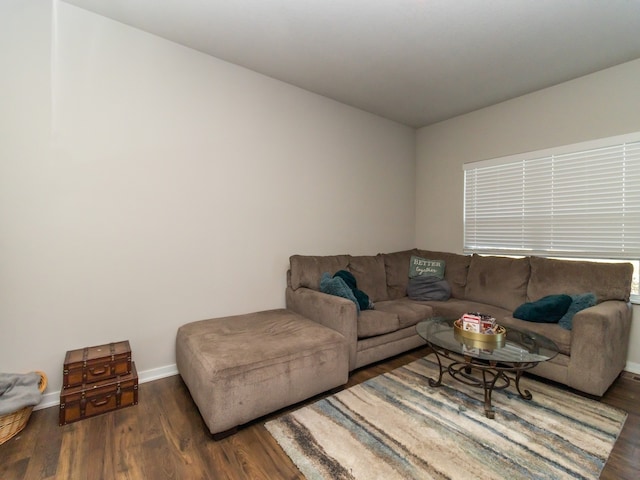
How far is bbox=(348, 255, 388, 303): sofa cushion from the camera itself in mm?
3283

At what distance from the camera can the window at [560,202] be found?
106 inches

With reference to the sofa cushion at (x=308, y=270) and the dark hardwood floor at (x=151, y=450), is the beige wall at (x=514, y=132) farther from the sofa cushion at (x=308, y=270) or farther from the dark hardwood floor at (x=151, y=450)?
the dark hardwood floor at (x=151, y=450)

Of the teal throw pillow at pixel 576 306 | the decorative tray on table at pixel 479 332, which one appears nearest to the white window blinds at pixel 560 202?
the teal throw pillow at pixel 576 306

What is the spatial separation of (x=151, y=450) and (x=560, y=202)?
158 inches

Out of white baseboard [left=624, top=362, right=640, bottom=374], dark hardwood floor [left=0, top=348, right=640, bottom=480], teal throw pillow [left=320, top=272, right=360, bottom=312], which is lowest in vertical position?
dark hardwood floor [left=0, top=348, right=640, bottom=480]

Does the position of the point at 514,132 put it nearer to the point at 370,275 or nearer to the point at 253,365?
the point at 370,275

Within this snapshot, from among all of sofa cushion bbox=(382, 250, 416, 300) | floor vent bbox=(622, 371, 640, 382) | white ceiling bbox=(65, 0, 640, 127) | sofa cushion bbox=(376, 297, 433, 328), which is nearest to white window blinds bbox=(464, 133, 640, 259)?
white ceiling bbox=(65, 0, 640, 127)

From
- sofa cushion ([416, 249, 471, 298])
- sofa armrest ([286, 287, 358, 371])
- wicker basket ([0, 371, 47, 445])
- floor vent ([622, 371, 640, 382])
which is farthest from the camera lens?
sofa cushion ([416, 249, 471, 298])

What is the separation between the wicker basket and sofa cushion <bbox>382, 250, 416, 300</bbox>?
3.10 meters

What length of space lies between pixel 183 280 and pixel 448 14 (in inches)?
111

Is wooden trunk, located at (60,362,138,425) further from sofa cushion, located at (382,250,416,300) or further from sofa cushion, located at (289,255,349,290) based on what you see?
sofa cushion, located at (382,250,416,300)

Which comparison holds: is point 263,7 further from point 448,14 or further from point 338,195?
point 338,195

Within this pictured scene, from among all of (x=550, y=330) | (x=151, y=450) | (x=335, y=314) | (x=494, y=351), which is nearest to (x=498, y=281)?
(x=550, y=330)

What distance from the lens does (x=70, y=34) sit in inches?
79.9
